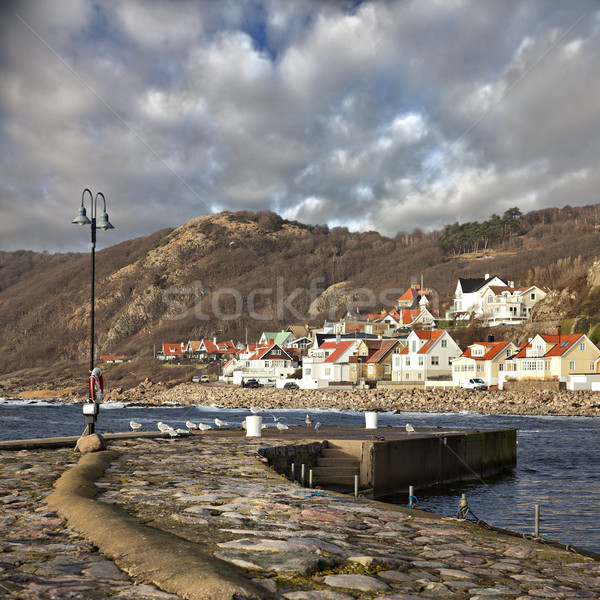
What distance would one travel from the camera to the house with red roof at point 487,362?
3994 inches

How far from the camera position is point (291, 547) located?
8.26m

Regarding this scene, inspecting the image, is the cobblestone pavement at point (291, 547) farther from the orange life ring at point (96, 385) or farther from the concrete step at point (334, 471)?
the concrete step at point (334, 471)

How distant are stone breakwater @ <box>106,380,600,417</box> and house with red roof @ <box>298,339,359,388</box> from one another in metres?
7.70

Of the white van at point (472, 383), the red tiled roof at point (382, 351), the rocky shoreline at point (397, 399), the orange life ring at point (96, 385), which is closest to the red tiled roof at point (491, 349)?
the white van at point (472, 383)

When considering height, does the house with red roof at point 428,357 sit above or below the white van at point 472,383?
above

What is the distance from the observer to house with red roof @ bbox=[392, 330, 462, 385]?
109188 millimetres

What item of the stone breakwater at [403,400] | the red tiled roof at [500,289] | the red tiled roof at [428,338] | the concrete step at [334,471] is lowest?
the stone breakwater at [403,400]

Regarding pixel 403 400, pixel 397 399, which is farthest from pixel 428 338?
pixel 403 400

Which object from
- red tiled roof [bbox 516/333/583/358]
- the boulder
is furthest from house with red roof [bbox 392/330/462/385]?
the boulder

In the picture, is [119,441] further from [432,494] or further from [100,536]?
[100,536]

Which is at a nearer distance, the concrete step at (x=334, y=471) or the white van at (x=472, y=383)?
the concrete step at (x=334, y=471)

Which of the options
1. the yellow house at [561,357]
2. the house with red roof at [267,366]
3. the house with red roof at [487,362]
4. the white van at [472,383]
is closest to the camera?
the yellow house at [561,357]

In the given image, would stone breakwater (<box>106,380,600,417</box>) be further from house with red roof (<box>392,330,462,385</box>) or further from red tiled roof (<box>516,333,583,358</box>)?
house with red roof (<box>392,330,462,385</box>)

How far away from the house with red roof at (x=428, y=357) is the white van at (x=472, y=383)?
7.51m
